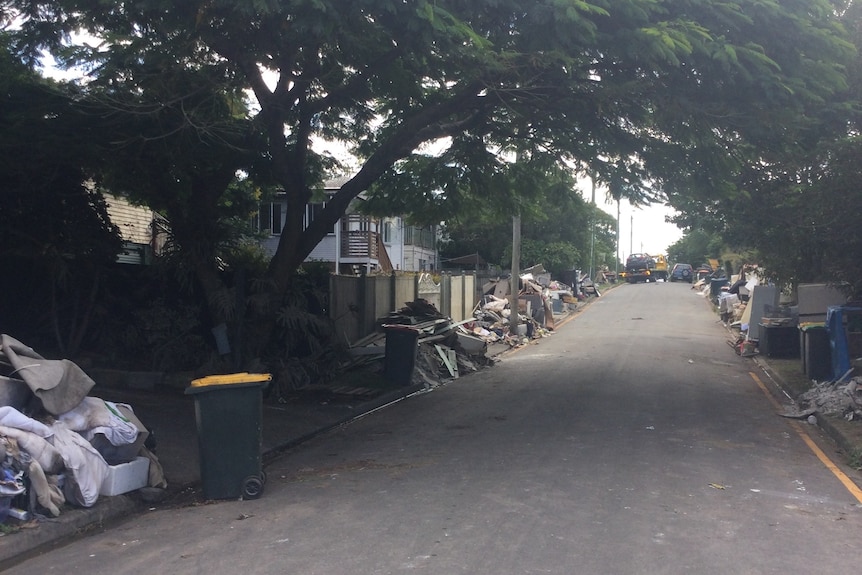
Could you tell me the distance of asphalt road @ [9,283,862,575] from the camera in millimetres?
5863

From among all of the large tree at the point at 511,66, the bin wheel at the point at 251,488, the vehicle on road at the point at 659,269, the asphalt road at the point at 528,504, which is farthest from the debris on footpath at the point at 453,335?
the vehicle on road at the point at 659,269

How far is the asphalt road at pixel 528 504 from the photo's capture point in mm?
5863

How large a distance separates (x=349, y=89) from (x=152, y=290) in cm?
572

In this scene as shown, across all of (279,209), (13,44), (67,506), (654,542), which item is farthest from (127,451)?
(279,209)

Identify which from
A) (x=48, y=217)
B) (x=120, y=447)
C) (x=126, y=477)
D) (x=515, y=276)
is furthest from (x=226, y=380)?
(x=515, y=276)

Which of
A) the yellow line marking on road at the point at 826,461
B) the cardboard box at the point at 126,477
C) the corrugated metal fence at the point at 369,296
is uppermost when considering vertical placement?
the corrugated metal fence at the point at 369,296

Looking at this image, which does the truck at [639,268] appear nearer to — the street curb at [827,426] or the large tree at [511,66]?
the street curb at [827,426]

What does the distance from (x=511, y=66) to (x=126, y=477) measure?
6.72 meters

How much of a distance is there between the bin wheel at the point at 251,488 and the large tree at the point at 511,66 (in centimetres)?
491

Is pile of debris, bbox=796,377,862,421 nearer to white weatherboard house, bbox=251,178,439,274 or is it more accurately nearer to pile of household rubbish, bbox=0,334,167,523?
pile of household rubbish, bbox=0,334,167,523

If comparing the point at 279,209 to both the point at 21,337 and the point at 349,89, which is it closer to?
the point at 21,337

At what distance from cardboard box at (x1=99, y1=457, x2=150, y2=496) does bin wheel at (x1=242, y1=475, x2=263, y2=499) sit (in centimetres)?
100

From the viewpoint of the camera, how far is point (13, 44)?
12766mm

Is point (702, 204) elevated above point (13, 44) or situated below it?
below
